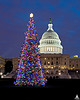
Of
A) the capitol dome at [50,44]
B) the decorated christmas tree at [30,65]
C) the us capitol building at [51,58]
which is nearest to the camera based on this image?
the decorated christmas tree at [30,65]

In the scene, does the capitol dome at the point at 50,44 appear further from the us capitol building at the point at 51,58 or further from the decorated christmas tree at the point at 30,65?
the decorated christmas tree at the point at 30,65

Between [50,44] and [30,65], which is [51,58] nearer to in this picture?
[50,44]

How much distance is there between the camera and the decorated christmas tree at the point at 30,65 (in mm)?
30828

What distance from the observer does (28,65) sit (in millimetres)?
31109

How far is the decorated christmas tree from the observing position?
30828mm

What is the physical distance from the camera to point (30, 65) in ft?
102

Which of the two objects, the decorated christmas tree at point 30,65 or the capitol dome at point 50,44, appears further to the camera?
the capitol dome at point 50,44

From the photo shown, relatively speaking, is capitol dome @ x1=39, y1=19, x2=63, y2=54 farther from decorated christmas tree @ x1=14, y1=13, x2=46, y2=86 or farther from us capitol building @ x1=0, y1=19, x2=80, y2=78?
decorated christmas tree @ x1=14, y1=13, x2=46, y2=86

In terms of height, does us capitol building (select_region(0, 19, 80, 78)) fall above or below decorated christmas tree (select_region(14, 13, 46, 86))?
above

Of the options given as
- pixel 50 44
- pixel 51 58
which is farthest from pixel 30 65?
A: pixel 50 44

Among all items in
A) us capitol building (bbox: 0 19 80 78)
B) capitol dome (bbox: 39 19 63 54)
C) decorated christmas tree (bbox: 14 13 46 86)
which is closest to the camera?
decorated christmas tree (bbox: 14 13 46 86)

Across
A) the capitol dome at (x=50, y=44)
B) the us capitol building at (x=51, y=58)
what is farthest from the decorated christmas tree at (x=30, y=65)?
the capitol dome at (x=50, y=44)

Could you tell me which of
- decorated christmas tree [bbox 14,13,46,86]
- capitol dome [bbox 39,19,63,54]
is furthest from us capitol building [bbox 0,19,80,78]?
→ decorated christmas tree [bbox 14,13,46,86]

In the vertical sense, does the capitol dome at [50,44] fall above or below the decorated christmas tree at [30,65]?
above
